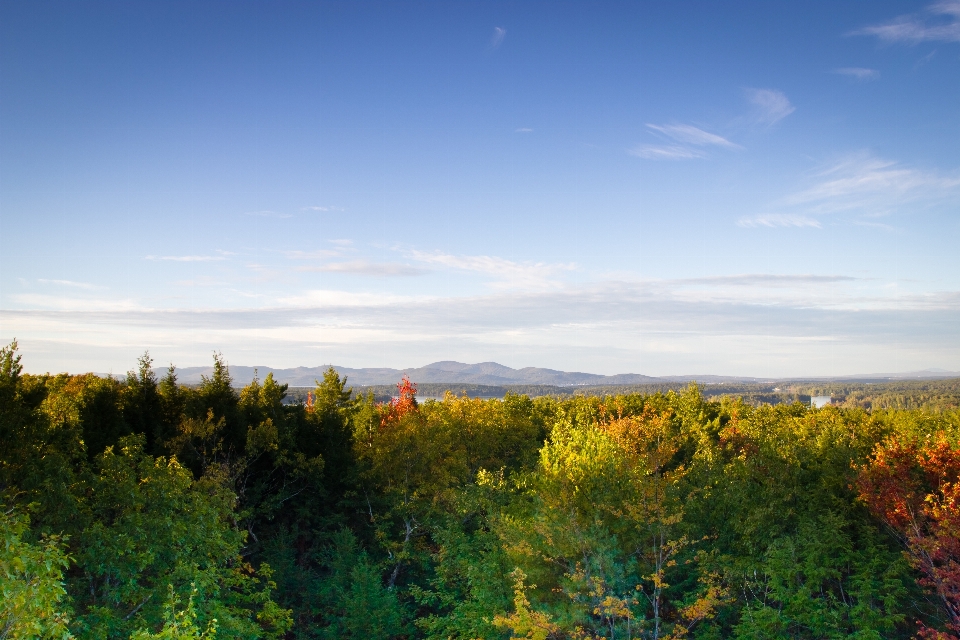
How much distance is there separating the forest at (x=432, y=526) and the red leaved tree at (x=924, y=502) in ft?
0.38

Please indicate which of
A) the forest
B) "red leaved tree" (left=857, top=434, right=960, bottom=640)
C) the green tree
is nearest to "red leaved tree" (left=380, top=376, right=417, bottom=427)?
the forest

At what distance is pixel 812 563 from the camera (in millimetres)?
23031

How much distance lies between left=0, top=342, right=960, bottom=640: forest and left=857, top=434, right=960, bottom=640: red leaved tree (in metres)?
0.12

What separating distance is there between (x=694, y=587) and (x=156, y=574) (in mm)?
21899

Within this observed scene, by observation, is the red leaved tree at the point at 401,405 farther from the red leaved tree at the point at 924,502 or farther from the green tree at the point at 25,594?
the green tree at the point at 25,594

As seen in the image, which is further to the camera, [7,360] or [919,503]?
[919,503]

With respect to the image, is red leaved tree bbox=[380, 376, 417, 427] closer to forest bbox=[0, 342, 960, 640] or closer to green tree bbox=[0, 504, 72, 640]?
forest bbox=[0, 342, 960, 640]

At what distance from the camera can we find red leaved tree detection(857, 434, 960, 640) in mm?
21578

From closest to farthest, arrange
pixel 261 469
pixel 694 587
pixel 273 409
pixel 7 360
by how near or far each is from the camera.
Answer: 1. pixel 7 360
2. pixel 694 587
3. pixel 261 469
4. pixel 273 409

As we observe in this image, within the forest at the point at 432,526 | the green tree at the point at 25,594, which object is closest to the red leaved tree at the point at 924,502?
the forest at the point at 432,526

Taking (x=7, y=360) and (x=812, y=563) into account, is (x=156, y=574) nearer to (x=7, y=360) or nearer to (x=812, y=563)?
(x=7, y=360)

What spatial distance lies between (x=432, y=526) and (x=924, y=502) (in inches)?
882

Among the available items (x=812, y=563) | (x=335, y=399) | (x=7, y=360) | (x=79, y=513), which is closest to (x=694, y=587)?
(x=812, y=563)

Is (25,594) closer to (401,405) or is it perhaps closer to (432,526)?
(432,526)
